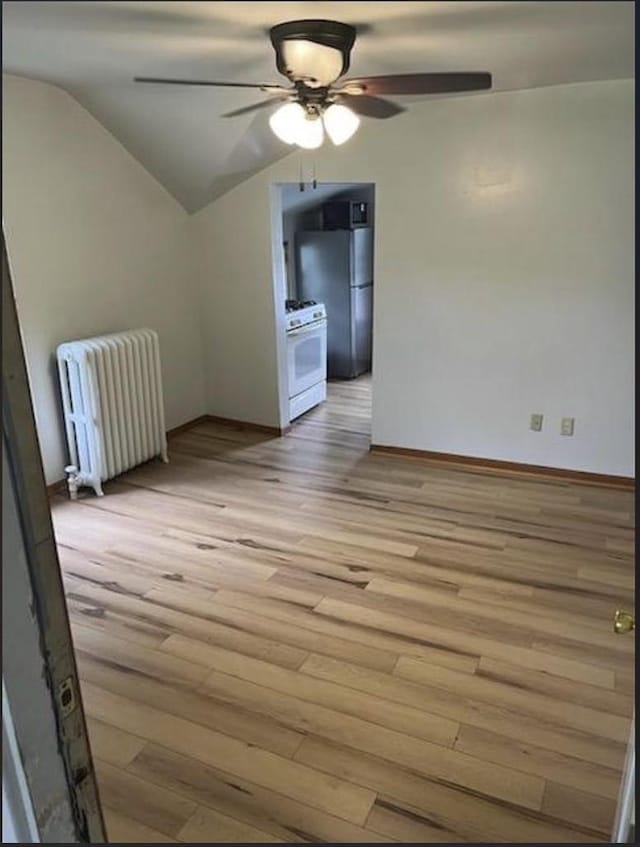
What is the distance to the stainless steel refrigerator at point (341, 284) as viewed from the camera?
590cm

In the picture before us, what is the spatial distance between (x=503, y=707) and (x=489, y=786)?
0.34 metres

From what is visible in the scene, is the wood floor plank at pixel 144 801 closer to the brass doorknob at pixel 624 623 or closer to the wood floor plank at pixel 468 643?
the wood floor plank at pixel 468 643

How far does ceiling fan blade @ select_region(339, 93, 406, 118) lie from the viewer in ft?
7.20

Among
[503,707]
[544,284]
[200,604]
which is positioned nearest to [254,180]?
[544,284]

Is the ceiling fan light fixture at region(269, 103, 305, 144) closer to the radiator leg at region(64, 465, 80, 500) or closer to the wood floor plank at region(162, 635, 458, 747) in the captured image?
the wood floor plank at region(162, 635, 458, 747)

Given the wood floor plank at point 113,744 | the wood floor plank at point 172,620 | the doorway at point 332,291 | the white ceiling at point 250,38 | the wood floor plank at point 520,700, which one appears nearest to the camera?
the white ceiling at point 250,38

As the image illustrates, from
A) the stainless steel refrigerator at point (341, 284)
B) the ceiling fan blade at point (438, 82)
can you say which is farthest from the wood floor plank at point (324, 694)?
the stainless steel refrigerator at point (341, 284)

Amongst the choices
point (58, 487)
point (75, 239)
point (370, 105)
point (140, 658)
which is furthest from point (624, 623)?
point (58, 487)

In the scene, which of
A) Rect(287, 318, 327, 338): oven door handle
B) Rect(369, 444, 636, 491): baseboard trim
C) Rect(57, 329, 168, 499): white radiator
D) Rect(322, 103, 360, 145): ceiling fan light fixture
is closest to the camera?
Rect(322, 103, 360, 145): ceiling fan light fixture

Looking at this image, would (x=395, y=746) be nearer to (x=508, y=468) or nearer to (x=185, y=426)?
(x=508, y=468)

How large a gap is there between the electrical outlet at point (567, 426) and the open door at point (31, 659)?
346 centimetres

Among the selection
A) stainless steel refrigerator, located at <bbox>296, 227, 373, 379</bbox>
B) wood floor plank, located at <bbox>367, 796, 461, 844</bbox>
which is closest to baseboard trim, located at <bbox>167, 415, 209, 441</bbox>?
stainless steel refrigerator, located at <bbox>296, 227, 373, 379</bbox>

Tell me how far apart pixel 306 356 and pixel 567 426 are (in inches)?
87.7

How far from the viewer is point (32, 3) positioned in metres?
0.55
